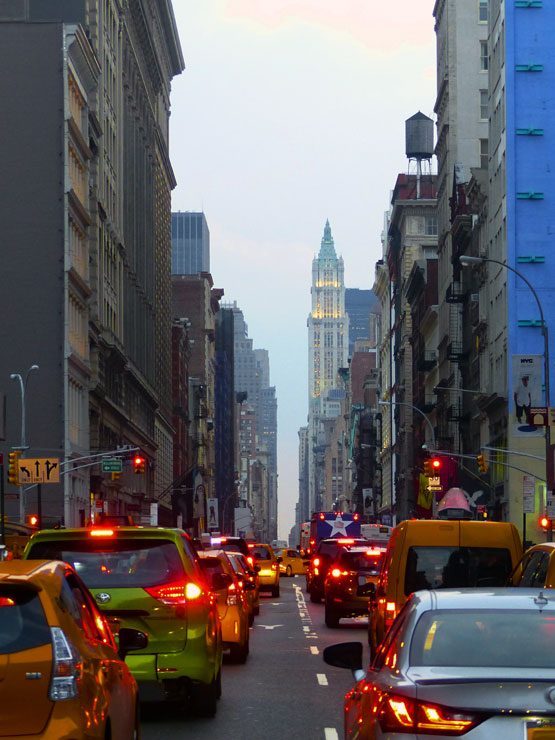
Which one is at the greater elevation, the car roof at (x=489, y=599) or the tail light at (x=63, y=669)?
the car roof at (x=489, y=599)

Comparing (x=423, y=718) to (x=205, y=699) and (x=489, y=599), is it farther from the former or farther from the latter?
(x=205, y=699)

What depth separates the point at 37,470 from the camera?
171 feet

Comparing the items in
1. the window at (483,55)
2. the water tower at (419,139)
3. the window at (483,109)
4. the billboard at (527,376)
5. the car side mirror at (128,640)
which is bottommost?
the car side mirror at (128,640)

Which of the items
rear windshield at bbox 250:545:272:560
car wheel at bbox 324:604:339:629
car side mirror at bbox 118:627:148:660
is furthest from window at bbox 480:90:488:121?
car side mirror at bbox 118:627:148:660

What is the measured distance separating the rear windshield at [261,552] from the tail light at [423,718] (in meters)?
46.1

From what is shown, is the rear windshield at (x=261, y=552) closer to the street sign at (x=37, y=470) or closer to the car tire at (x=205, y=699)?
the street sign at (x=37, y=470)

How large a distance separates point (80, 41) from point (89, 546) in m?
65.4

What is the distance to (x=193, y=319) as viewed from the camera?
183m

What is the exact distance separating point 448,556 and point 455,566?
155 mm

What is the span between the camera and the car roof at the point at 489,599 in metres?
7.69

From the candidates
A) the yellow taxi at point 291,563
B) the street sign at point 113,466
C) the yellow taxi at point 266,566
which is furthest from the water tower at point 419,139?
the yellow taxi at point 266,566

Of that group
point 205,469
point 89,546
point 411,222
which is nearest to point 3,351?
point 89,546

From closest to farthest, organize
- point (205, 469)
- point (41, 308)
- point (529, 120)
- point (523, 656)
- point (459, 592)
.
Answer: point (523, 656)
point (459, 592)
point (41, 308)
point (529, 120)
point (205, 469)

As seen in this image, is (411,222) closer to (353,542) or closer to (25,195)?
(25,195)
